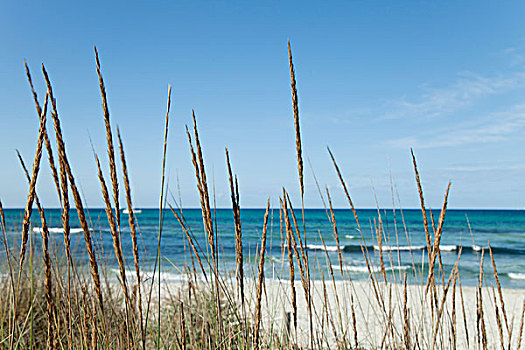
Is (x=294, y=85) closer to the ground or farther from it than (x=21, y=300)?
farther from it

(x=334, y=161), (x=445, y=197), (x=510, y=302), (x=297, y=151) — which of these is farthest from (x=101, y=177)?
(x=510, y=302)

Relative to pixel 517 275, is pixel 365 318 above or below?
above

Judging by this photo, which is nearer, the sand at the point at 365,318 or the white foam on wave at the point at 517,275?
the sand at the point at 365,318

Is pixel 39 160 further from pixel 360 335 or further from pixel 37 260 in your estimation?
pixel 360 335

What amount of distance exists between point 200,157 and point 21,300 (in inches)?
124

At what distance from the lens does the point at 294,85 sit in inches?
43.9

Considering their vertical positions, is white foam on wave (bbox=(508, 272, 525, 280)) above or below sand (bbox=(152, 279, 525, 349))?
below

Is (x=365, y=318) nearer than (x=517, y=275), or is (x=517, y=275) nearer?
(x=365, y=318)

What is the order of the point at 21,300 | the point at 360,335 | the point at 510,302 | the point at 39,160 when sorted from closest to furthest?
the point at 39,160 → the point at 21,300 → the point at 360,335 → the point at 510,302

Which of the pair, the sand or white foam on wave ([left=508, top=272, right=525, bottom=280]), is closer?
the sand

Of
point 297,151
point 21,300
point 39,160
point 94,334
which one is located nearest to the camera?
point 39,160

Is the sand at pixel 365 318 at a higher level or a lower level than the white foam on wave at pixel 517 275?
higher

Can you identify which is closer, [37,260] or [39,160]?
[39,160]

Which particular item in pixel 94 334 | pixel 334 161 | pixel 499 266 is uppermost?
pixel 334 161
